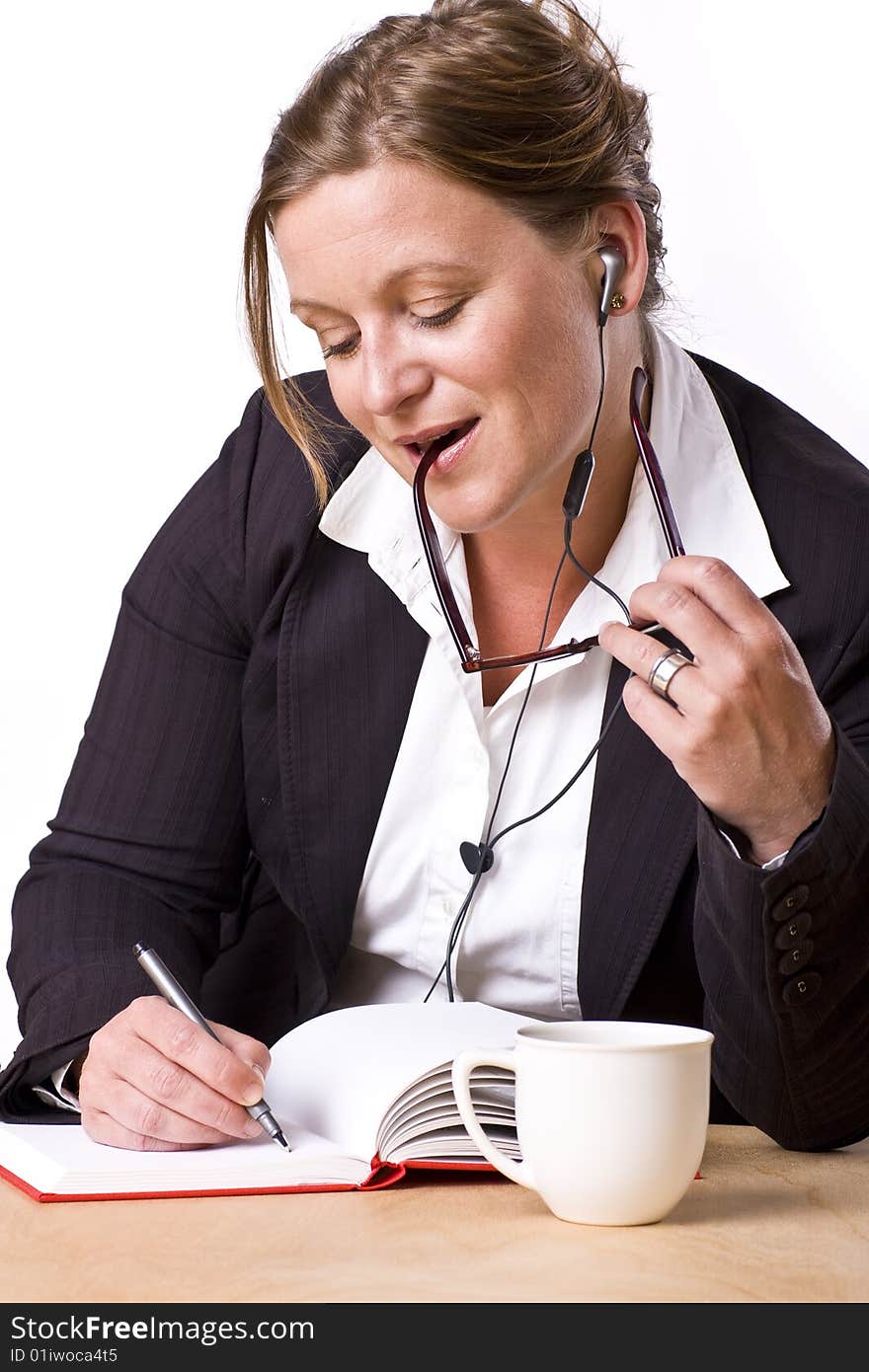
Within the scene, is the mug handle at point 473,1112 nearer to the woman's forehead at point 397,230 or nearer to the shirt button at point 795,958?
the shirt button at point 795,958

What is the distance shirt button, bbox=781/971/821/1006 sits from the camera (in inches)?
41.8

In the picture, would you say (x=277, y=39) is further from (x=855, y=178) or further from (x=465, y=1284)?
(x=465, y=1284)

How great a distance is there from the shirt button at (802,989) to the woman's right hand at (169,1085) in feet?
1.23

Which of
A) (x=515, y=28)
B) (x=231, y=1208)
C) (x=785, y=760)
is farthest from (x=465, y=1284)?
(x=515, y=28)

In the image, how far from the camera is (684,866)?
1.37m

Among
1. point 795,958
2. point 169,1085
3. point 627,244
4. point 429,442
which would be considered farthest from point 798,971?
point 627,244

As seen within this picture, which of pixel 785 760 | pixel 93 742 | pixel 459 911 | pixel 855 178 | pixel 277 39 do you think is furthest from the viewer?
pixel 277 39

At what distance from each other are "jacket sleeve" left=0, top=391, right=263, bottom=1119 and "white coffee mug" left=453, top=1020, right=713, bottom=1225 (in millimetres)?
629

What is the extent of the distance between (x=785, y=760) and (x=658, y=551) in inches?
19.7

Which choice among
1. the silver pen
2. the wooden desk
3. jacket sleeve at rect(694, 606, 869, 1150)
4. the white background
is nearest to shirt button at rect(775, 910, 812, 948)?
jacket sleeve at rect(694, 606, 869, 1150)

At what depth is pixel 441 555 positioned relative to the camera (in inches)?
58.1

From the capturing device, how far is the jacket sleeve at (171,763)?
1447mm

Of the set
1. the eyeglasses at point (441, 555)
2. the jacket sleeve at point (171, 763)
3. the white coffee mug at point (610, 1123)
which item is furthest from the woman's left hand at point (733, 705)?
the jacket sleeve at point (171, 763)

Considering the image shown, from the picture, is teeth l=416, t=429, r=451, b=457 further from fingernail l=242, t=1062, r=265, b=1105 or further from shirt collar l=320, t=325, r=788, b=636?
fingernail l=242, t=1062, r=265, b=1105
